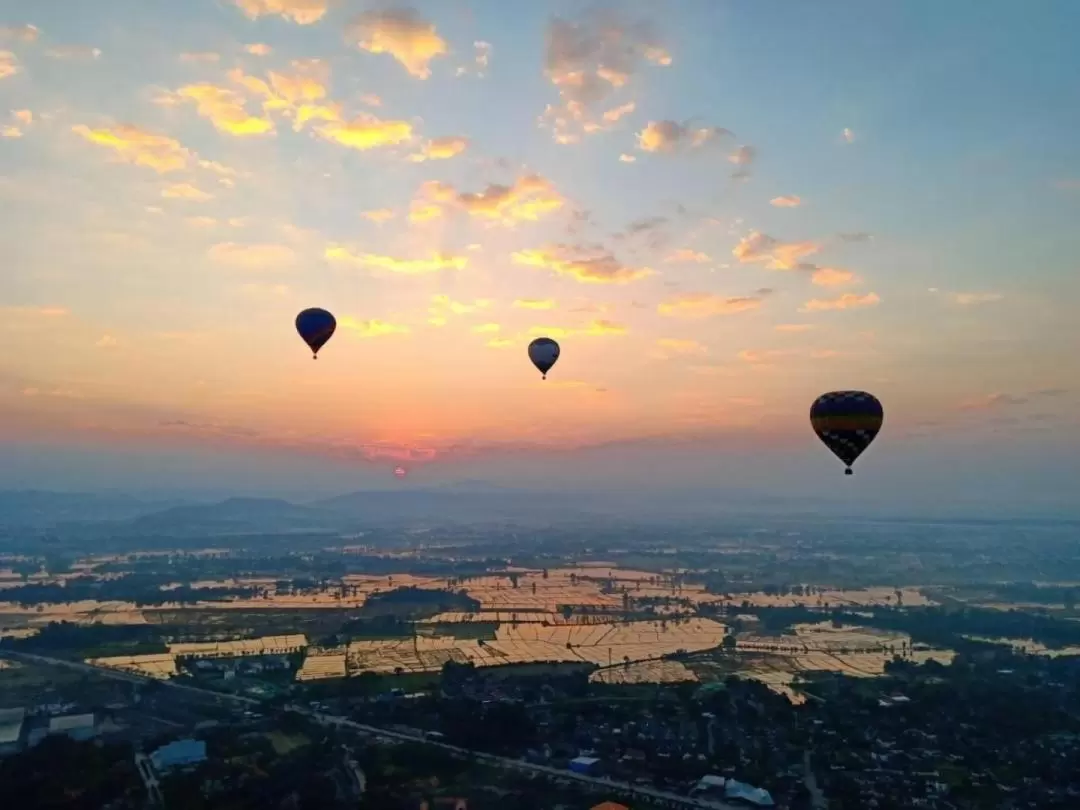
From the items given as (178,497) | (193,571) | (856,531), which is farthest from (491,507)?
(193,571)

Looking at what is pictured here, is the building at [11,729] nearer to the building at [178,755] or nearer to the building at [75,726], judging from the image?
the building at [75,726]

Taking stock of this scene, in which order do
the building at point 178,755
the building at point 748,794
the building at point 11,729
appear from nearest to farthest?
the building at point 748,794
the building at point 178,755
the building at point 11,729

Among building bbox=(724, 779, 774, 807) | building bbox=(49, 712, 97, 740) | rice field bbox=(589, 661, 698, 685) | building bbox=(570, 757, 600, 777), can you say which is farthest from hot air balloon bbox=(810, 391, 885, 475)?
building bbox=(49, 712, 97, 740)

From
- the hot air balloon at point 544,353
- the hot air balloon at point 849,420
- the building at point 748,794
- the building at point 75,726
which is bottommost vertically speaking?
the building at point 748,794

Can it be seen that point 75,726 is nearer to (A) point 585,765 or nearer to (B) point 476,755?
(B) point 476,755

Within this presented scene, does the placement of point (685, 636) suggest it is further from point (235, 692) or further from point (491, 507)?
point (491, 507)

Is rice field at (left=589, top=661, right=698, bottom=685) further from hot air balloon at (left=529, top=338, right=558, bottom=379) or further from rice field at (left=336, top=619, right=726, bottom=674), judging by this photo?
hot air balloon at (left=529, top=338, right=558, bottom=379)

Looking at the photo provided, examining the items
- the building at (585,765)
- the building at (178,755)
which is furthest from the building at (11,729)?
the building at (585,765)
